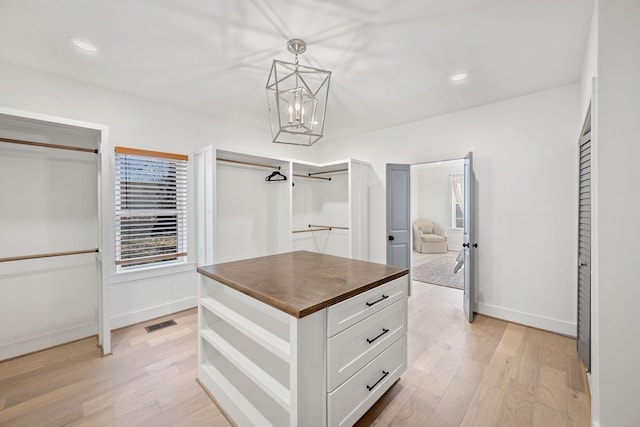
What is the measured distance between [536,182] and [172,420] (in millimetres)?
4078

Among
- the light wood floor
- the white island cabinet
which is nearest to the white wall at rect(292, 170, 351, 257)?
the light wood floor

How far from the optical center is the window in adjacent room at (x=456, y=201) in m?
7.80

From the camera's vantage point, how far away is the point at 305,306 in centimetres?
124

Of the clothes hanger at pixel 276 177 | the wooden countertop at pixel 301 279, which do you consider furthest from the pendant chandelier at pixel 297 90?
the wooden countertop at pixel 301 279

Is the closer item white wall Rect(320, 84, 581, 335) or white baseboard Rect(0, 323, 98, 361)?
white baseboard Rect(0, 323, 98, 361)

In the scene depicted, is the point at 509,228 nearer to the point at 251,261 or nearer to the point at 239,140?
the point at 251,261

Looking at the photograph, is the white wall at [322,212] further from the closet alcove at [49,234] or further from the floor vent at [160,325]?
the closet alcove at [49,234]

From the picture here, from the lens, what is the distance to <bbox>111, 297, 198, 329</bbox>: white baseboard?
9.82 ft

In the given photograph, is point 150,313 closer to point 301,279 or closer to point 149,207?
point 149,207

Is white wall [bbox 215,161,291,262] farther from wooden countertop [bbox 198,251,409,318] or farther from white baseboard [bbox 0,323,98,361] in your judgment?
wooden countertop [bbox 198,251,409,318]

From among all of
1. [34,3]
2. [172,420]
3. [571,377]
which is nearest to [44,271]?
[172,420]

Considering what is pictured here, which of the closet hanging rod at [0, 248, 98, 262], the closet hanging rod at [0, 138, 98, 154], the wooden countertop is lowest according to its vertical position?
the wooden countertop

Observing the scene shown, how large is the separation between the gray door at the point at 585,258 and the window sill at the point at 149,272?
163 inches

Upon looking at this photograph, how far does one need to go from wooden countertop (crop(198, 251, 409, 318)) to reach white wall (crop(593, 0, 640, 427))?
3.69 feet
